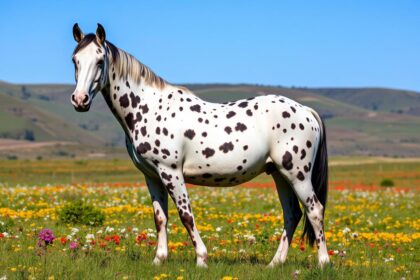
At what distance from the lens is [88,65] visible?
952 centimetres

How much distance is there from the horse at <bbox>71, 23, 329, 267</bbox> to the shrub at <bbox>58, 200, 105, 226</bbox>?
6.00 m

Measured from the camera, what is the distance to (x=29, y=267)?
9141 millimetres

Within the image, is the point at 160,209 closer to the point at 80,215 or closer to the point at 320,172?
the point at 320,172

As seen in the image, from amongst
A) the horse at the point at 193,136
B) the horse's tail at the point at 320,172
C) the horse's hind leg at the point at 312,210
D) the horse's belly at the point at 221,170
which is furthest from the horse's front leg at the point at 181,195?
the horse's tail at the point at 320,172

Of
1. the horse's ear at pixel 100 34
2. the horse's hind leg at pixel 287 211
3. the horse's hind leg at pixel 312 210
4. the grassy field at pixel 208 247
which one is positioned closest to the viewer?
the grassy field at pixel 208 247

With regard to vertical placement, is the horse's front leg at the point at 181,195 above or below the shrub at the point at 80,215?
above

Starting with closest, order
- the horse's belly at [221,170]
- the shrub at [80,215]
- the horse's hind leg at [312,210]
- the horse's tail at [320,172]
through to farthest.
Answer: the horse's belly at [221,170] → the horse's hind leg at [312,210] → the horse's tail at [320,172] → the shrub at [80,215]

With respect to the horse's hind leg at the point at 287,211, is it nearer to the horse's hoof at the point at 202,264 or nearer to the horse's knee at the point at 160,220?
the horse's hoof at the point at 202,264

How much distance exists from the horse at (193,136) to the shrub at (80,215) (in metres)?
6.00

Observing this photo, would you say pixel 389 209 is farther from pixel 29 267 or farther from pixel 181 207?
pixel 29 267

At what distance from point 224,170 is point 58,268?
302 centimetres

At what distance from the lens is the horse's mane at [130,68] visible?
1020 centimetres

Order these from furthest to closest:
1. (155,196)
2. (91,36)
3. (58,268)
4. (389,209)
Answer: (389,209)
(155,196)
(91,36)
(58,268)

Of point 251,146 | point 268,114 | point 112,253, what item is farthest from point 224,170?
point 112,253
